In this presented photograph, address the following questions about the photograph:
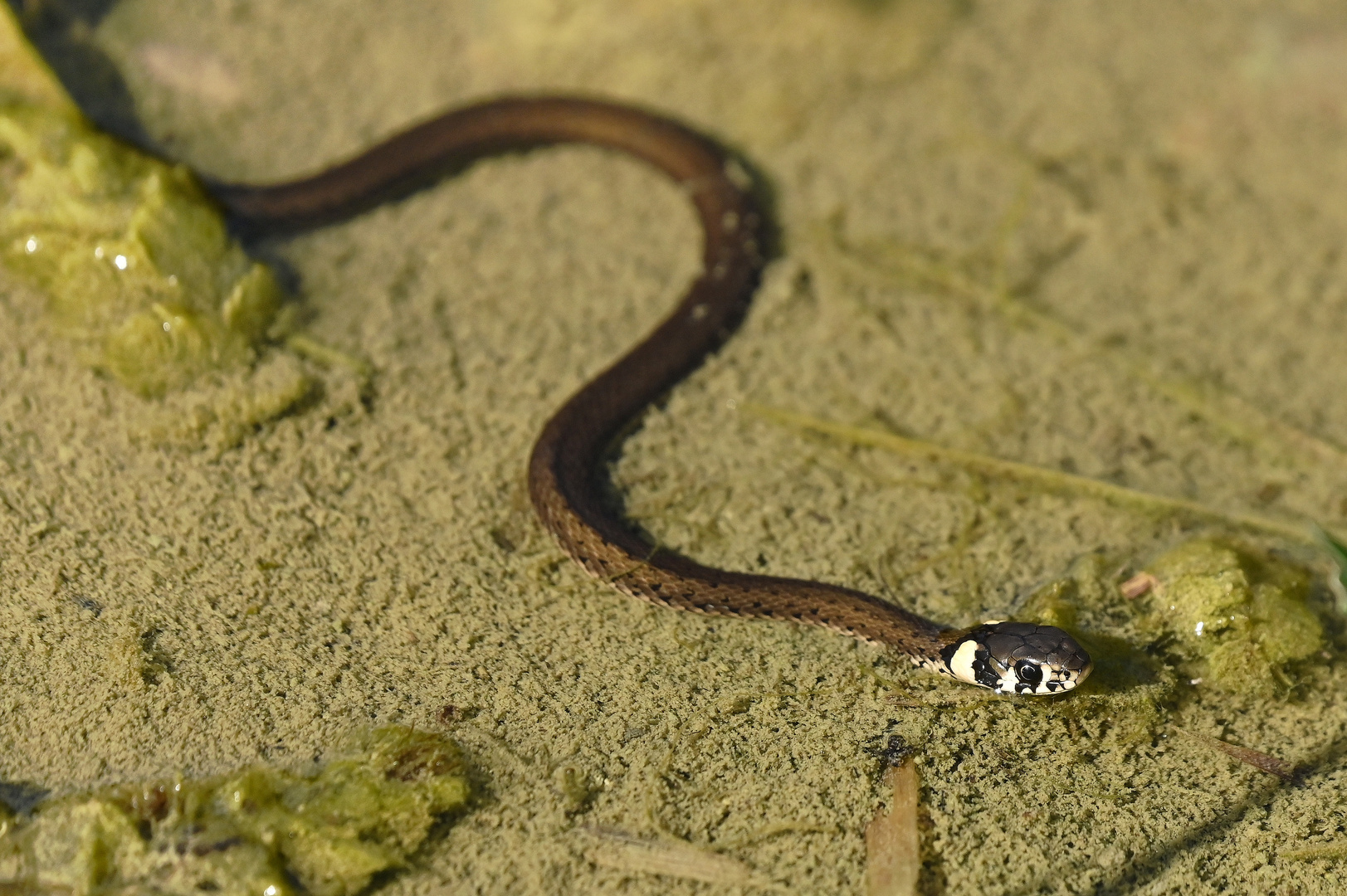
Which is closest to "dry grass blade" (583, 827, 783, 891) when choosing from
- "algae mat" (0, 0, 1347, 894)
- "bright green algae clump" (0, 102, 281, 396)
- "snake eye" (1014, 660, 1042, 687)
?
"algae mat" (0, 0, 1347, 894)

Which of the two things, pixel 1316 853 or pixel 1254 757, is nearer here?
pixel 1316 853

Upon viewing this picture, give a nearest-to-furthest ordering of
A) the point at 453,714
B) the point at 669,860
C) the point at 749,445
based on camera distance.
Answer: the point at 669,860
the point at 453,714
the point at 749,445

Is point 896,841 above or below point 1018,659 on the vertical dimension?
below

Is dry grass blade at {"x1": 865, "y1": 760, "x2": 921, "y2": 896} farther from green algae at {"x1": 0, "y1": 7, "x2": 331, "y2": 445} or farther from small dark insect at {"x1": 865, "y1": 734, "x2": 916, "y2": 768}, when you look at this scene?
green algae at {"x1": 0, "y1": 7, "x2": 331, "y2": 445}

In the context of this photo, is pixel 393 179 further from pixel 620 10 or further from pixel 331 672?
pixel 331 672

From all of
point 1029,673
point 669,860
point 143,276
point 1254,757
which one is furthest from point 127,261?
point 1254,757

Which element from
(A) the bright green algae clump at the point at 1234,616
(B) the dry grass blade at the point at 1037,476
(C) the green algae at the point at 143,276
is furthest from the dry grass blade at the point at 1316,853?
(C) the green algae at the point at 143,276

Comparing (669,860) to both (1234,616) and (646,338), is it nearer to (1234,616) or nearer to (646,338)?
(1234,616)
